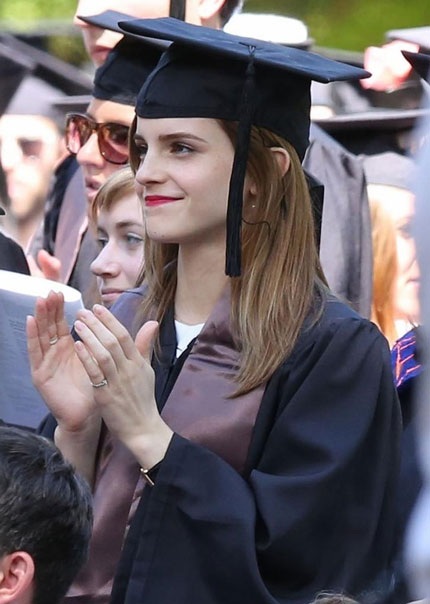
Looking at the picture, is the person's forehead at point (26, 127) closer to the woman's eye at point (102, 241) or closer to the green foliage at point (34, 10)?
the woman's eye at point (102, 241)

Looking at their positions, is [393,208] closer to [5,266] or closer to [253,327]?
[5,266]

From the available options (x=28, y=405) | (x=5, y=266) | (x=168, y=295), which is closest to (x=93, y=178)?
(x=5, y=266)

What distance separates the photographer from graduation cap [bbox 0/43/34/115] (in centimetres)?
778

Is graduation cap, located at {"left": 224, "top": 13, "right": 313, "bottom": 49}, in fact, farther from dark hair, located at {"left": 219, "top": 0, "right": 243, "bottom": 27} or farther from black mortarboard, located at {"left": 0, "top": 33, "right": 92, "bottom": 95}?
black mortarboard, located at {"left": 0, "top": 33, "right": 92, "bottom": 95}

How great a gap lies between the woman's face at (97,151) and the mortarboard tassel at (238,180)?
4.80 ft

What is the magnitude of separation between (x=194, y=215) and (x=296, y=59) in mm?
423

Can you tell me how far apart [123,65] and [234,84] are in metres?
1.22

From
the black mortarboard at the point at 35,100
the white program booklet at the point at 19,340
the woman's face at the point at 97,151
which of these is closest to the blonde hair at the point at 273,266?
the white program booklet at the point at 19,340

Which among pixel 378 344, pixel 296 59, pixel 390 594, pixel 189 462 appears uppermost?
pixel 296 59

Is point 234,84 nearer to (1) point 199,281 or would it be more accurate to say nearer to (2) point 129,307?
(1) point 199,281

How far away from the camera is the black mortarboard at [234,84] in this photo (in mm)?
3516

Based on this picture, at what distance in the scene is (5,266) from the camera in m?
5.05

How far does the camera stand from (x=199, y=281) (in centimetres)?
364

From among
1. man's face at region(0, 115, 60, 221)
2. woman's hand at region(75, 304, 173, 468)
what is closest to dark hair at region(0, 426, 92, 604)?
woman's hand at region(75, 304, 173, 468)
